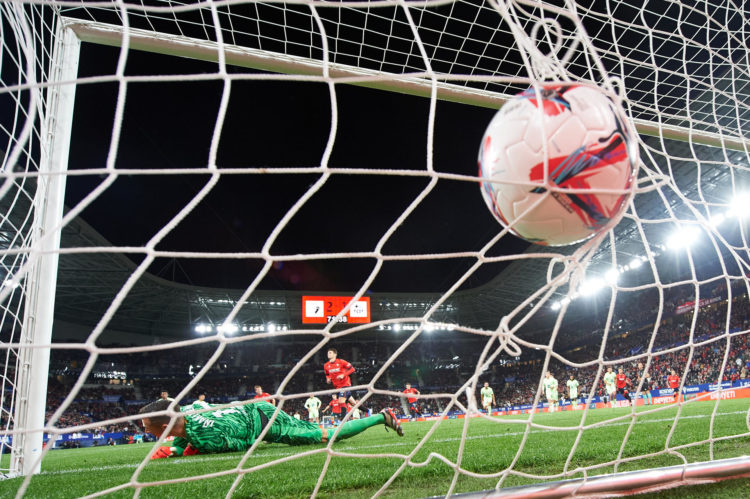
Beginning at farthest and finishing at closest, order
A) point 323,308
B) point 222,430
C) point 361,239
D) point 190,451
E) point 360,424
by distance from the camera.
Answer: point 323,308 < point 361,239 < point 190,451 < point 360,424 < point 222,430

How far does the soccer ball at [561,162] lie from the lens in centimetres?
149

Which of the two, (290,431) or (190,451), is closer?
(290,431)

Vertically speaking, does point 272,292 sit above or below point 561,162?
above

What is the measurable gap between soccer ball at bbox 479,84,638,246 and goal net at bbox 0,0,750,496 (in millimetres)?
121

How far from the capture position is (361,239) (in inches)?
745

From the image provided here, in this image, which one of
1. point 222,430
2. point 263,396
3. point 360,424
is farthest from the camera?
point 360,424

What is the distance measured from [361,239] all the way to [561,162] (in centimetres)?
1748

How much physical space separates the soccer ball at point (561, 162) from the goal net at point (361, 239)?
0.40 feet

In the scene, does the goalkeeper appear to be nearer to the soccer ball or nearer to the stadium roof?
the soccer ball

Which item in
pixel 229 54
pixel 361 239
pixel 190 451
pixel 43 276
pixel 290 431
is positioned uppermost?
pixel 361 239

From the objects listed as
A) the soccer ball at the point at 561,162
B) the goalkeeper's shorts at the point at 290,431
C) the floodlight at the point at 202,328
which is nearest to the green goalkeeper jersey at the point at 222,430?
the goalkeeper's shorts at the point at 290,431

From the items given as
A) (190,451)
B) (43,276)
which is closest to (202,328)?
(190,451)

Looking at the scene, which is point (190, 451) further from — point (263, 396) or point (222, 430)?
point (263, 396)

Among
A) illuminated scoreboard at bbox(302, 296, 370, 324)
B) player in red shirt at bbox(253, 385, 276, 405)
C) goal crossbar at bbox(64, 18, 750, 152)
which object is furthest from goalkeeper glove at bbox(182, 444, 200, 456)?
illuminated scoreboard at bbox(302, 296, 370, 324)
